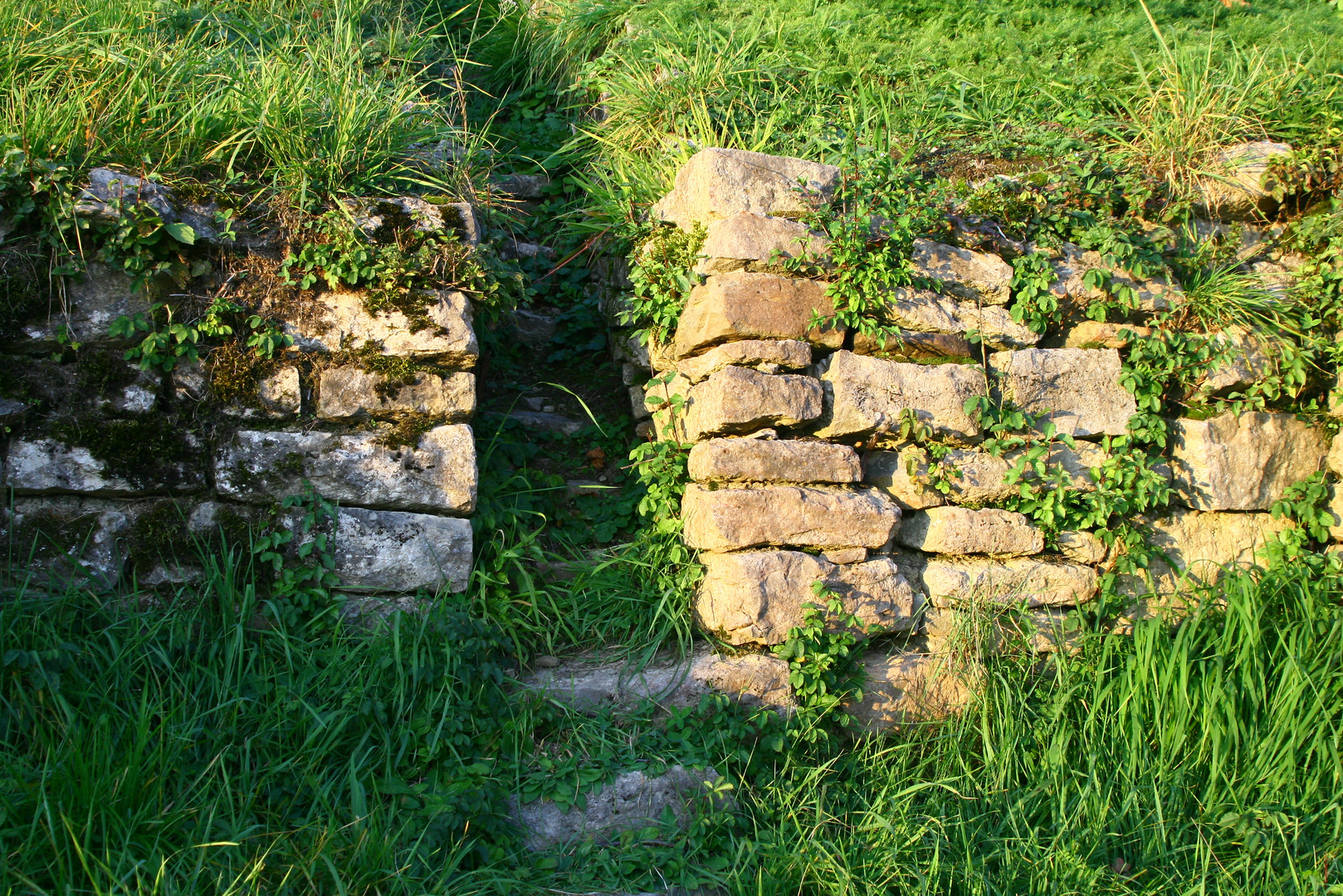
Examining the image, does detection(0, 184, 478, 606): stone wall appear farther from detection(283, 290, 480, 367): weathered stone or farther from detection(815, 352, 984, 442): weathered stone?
detection(815, 352, 984, 442): weathered stone

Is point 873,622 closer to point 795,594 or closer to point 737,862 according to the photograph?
point 795,594

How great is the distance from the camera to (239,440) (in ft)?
9.95

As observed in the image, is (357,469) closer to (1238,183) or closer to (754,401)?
(754,401)

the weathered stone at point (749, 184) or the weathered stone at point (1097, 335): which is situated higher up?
the weathered stone at point (749, 184)

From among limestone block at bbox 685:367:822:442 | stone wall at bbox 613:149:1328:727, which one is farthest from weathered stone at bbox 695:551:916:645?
limestone block at bbox 685:367:822:442

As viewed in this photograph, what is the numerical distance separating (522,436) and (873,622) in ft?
5.85

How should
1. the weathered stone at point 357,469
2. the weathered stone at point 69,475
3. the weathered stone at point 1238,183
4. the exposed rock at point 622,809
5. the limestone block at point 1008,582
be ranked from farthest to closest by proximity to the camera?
the weathered stone at point 1238,183, the limestone block at point 1008,582, the weathered stone at point 357,469, the weathered stone at point 69,475, the exposed rock at point 622,809

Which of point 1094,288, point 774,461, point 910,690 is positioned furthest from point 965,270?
point 910,690

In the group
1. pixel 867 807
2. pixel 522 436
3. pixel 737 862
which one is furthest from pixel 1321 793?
pixel 522 436

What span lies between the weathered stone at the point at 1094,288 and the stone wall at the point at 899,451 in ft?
0.03

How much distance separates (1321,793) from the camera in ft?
9.71

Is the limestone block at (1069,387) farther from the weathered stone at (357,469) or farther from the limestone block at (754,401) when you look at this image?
the weathered stone at (357,469)

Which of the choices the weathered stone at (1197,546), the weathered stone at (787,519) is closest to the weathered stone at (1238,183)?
→ the weathered stone at (1197,546)

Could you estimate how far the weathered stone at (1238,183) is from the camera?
3887 mm
